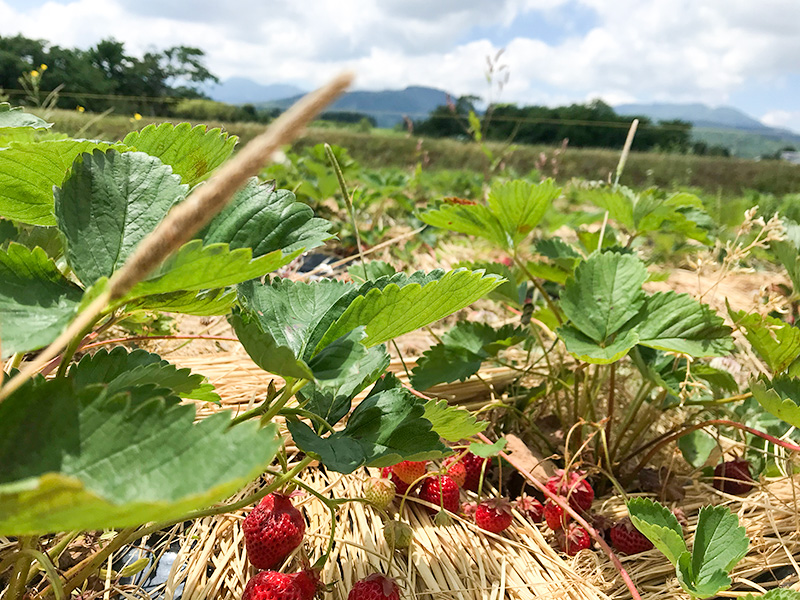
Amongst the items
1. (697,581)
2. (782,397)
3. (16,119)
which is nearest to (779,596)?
(697,581)

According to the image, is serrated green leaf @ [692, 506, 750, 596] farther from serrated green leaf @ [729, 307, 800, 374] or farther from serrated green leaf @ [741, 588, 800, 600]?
serrated green leaf @ [729, 307, 800, 374]

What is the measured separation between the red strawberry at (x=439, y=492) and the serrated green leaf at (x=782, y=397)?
1.28ft

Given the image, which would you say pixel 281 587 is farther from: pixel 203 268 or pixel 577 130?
pixel 577 130

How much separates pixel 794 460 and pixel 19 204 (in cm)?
102

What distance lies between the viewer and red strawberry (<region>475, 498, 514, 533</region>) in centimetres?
72

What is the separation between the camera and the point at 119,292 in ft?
0.59

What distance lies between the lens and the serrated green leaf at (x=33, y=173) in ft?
1.35

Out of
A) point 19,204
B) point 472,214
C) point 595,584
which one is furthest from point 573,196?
point 19,204

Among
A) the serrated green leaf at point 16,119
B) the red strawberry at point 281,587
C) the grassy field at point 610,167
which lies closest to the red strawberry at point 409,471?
the red strawberry at point 281,587

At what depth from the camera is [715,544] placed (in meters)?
0.57

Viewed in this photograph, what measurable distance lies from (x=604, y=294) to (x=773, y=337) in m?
0.21

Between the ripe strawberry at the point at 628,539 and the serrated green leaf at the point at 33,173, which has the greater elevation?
the serrated green leaf at the point at 33,173

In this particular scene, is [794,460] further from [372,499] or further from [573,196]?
[573,196]

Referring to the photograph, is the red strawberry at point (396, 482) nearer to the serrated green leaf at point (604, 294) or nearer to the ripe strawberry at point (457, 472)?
the ripe strawberry at point (457, 472)
